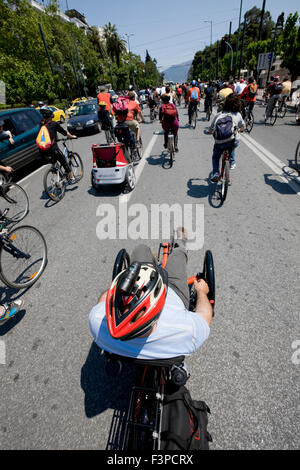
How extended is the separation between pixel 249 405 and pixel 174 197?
428 centimetres

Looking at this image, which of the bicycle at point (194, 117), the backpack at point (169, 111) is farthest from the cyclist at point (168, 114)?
the bicycle at point (194, 117)

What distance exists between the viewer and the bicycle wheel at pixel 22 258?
3.30 metres

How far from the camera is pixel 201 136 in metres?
11.2

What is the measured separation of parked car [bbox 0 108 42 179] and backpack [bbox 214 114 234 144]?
6226 millimetres

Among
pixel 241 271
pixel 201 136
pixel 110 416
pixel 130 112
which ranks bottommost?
pixel 110 416

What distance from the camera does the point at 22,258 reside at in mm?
3566

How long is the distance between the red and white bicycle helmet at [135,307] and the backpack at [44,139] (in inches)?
203

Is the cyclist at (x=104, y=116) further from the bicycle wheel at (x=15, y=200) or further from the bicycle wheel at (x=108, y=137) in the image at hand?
the bicycle wheel at (x=15, y=200)

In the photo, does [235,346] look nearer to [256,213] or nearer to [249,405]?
[249,405]

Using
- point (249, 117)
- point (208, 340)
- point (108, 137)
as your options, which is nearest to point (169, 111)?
point (108, 137)

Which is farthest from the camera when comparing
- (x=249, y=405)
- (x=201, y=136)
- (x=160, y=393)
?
(x=201, y=136)

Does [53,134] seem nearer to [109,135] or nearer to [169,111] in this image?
[169,111]
